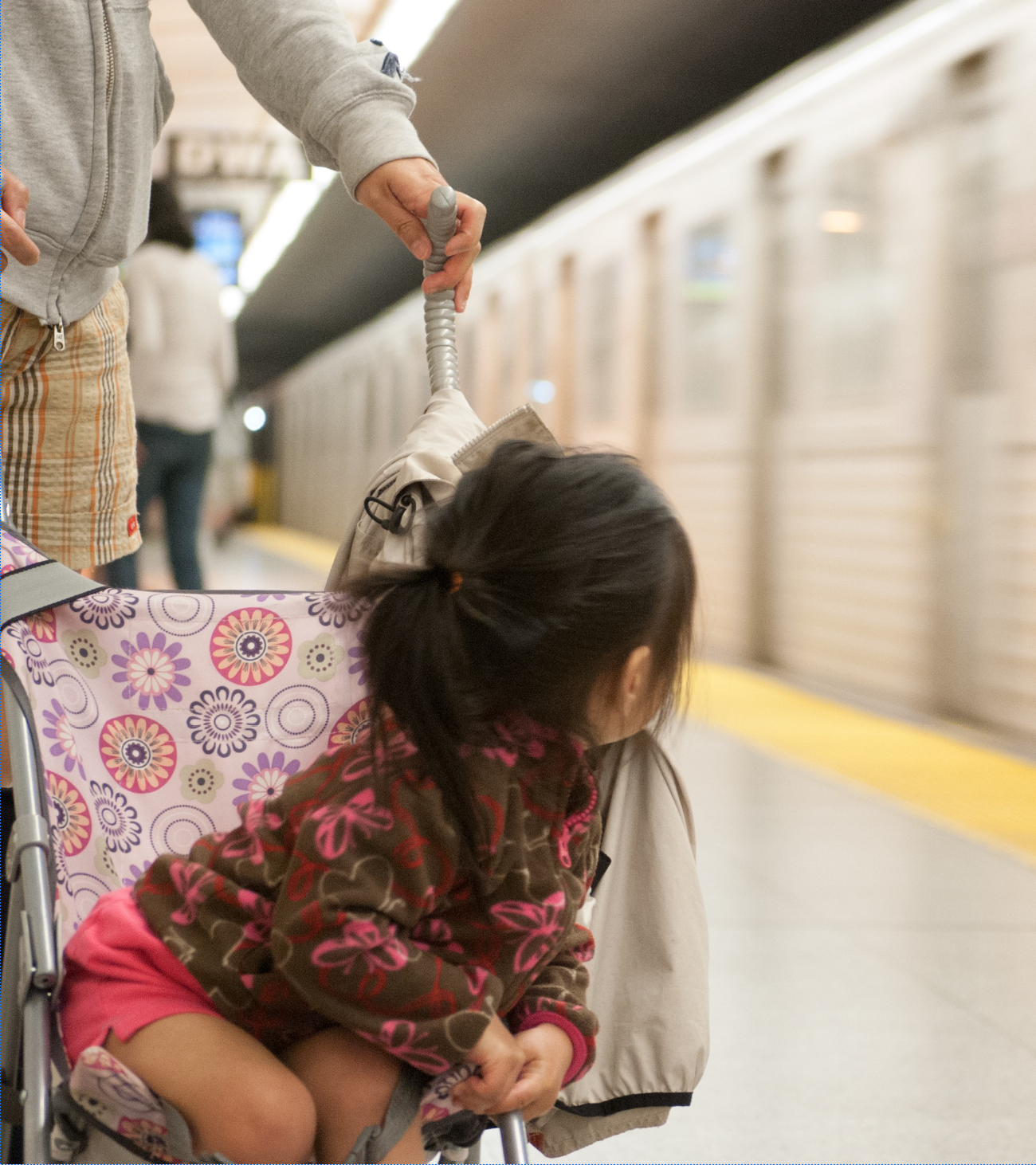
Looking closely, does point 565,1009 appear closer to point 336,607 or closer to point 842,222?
point 336,607

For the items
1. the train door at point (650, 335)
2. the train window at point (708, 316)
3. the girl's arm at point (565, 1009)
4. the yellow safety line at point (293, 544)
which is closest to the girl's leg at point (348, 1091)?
the girl's arm at point (565, 1009)

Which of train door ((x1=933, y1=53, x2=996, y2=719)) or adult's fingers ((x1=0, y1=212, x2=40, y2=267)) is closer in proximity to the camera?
adult's fingers ((x1=0, y1=212, x2=40, y2=267))

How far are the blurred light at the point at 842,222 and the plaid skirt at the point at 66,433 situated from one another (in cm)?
387

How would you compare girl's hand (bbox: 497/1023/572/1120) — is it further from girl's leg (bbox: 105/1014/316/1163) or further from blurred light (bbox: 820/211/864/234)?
blurred light (bbox: 820/211/864/234)

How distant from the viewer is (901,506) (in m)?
4.56

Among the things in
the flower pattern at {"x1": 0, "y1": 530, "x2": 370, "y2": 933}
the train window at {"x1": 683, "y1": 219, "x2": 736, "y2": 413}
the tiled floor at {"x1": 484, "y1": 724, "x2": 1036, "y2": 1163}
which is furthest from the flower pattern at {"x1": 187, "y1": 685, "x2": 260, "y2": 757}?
the train window at {"x1": 683, "y1": 219, "x2": 736, "y2": 413}

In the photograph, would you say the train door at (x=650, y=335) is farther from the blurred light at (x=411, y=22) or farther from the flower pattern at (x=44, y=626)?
the flower pattern at (x=44, y=626)

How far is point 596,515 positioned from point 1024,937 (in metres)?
1.88

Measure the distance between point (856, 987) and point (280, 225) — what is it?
12.2 m

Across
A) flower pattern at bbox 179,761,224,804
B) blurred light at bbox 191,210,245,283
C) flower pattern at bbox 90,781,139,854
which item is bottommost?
flower pattern at bbox 90,781,139,854

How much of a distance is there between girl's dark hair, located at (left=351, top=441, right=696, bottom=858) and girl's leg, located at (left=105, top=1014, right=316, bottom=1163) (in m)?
0.20

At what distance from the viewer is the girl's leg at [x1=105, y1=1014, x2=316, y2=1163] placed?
921 millimetres

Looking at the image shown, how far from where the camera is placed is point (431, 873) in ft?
3.14

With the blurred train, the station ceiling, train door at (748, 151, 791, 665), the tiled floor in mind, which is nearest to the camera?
the tiled floor
